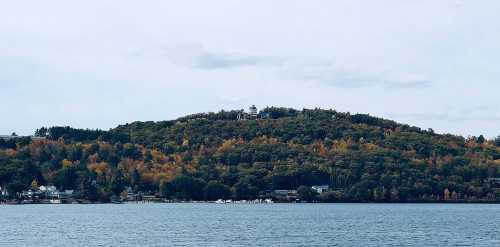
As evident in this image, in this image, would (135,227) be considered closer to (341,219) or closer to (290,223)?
(290,223)

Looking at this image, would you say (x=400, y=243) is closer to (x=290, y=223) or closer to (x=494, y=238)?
(x=494, y=238)

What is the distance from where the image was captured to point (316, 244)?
100312 mm

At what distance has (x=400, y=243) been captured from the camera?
102m

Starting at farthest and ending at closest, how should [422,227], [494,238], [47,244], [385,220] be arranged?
[385,220] < [422,227] < [494,238] < [47,244]

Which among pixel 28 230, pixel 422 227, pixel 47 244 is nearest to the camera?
pixel 47 244

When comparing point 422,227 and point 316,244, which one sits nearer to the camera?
point 316,244

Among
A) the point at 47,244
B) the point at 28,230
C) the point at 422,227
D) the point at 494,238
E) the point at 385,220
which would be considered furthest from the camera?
the point at 385,220

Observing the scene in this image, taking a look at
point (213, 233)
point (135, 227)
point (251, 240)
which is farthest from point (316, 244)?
point (135, 227)

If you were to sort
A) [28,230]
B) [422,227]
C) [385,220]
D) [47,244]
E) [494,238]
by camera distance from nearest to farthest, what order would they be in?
1. [47,244]
2. [494,238]
3. [28,230]
4. [422,227]
5. [385,220]

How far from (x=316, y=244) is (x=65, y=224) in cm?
4994

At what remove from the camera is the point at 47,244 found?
99.4 meters

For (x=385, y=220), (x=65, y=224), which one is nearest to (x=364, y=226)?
(x=385, y=220)

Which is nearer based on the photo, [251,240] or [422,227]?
[251,240]

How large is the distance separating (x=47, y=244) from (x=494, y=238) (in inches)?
1987
